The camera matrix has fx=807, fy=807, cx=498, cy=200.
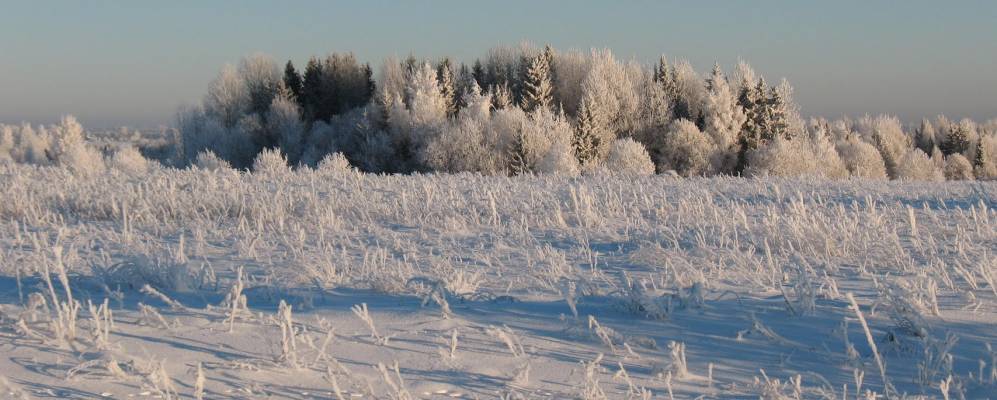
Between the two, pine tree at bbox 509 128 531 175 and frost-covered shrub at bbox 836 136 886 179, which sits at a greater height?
frost-covered shrub at bbox 836 136 886 179

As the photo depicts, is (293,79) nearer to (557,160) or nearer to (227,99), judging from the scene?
(227,99)

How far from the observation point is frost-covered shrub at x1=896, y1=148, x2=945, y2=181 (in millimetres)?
38969

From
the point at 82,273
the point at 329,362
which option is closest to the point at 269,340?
the point at 329,362

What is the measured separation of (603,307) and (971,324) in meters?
1.69

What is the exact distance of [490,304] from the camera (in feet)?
13.3

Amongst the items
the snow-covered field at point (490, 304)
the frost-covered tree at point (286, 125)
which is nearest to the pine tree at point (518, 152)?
the frost-covered tree at point (286, 125)

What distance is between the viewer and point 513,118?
2748 cm

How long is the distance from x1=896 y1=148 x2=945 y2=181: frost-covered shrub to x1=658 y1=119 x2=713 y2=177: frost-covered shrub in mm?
13989

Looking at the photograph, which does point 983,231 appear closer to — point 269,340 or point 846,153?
point 269,340

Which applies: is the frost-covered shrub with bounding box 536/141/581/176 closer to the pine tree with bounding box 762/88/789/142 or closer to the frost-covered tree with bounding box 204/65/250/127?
the pine tree with bounding box 762/88/789/142

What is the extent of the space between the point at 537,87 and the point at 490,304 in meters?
28.0

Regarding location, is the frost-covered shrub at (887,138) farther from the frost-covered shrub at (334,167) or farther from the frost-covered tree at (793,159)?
the frost-covered shrub at (334,167)

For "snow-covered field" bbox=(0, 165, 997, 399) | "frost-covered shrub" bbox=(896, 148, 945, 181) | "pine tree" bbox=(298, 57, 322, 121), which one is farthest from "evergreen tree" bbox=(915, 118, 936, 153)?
"snow-covered field" bbox=(0, 165, 997, 399)

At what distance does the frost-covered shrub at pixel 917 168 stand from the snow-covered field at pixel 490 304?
3496 centimetres
